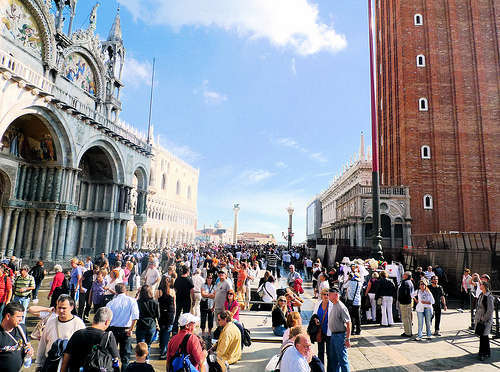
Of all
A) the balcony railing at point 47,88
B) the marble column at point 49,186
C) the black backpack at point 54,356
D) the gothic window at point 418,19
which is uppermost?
the gothic window at point 418,19

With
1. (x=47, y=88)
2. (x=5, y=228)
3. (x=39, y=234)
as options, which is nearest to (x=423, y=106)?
(x=47, y=88)

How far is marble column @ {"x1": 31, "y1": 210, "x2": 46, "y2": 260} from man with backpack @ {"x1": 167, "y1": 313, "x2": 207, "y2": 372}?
59.3 feet

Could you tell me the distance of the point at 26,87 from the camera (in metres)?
15.3

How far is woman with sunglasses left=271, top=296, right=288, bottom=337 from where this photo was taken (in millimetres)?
7273

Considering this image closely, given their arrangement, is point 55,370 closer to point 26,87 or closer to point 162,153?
point 26,87

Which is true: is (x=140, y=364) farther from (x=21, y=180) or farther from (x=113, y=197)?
(x=113, y=197)

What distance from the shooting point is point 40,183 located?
18.4m

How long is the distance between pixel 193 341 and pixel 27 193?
1911 centimetres

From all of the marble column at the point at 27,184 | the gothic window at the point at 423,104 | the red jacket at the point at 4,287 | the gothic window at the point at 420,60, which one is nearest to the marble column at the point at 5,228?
the marble column at the point at 27,184

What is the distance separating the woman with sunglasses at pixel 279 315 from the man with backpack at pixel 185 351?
11.5ft

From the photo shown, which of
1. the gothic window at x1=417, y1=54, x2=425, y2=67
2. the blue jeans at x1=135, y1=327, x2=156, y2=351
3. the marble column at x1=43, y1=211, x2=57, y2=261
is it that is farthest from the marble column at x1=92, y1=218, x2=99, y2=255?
the gothic window at x1=417, y1=54, x2=425, y2=67

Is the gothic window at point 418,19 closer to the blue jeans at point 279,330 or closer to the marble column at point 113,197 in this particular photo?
the marble column at point 113,197

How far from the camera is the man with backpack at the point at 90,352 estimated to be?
3.33 metres

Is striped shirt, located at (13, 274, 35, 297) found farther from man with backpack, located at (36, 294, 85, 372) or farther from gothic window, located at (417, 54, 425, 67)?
gothic window, located at (417, 54, 425, 67)
